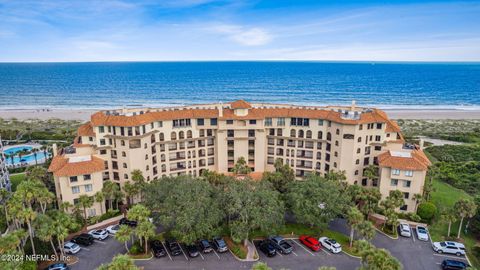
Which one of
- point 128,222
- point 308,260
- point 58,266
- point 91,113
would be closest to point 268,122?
point 308,260

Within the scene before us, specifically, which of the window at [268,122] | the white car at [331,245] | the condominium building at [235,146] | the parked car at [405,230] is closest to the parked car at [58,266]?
the condominium building at [235,146]

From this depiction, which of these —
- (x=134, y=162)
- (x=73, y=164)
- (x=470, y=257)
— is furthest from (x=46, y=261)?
(x=470, y=257)

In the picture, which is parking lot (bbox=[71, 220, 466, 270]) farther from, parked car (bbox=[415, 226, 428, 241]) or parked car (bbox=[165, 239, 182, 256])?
parked car (bbox=[415, 226, 428, 241])

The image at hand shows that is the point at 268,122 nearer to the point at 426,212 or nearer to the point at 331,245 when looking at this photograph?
the point at 331,245

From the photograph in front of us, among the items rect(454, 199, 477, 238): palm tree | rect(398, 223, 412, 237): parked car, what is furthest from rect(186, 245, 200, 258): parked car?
rect(454, 199, 477, 238): palm tree

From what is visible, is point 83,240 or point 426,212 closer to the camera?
point 83,240

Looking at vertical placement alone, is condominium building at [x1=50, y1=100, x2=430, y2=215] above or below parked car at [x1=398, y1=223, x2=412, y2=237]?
above
